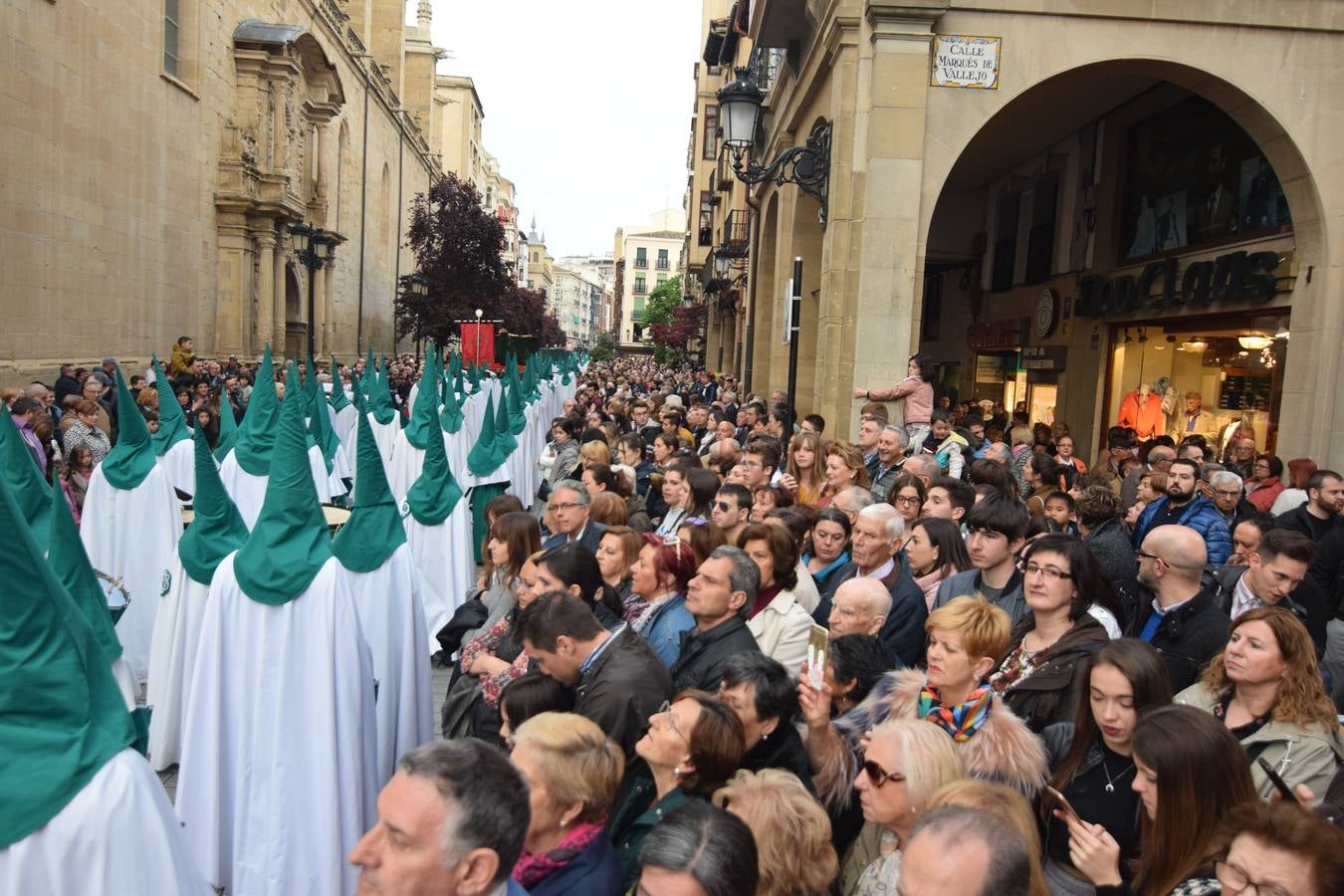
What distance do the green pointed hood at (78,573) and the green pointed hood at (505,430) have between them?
25.9 feet

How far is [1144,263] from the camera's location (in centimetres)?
1401

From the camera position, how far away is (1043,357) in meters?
16.8

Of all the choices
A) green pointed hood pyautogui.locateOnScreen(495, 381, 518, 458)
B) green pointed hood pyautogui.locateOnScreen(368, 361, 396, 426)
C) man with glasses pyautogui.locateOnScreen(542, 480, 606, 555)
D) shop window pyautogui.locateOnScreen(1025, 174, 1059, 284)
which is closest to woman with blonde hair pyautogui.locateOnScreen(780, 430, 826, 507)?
man with glasses pyautogui.locateOnScreen(542, 480, 606, 555)

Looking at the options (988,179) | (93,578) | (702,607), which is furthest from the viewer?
(988,179)

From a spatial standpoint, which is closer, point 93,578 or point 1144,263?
point 93,578

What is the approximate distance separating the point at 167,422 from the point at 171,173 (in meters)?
15.0

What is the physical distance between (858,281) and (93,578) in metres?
8.31

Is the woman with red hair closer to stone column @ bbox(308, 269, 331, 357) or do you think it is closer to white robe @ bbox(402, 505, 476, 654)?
white robe @ bbox(402, 505, 476, 654)

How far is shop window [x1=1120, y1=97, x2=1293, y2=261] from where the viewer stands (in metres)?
11.6

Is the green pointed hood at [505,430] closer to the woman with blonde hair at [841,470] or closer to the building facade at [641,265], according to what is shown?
the woman with blonde hair at [841,470]

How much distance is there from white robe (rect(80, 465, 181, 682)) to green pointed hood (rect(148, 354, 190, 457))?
2.63 feet

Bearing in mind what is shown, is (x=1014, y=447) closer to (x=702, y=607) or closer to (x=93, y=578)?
(x=702, y=607)

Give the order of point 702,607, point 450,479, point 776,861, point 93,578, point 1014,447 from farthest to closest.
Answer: point 1014,447
point 450,479
point 702,607
point 93,578
point 776,861

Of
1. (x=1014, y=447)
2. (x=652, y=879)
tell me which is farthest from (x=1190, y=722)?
(x=1014, y=447)
